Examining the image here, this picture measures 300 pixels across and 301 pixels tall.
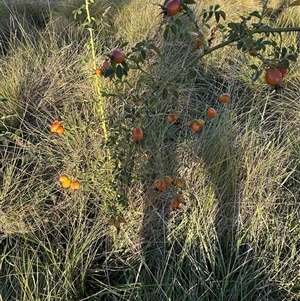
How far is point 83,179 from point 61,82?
1.12 m

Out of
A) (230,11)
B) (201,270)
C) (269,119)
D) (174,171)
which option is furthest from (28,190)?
(230,11)

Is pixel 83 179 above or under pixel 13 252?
above

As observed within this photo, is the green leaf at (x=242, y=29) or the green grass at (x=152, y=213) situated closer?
the green leaf at (x=242, y=29)

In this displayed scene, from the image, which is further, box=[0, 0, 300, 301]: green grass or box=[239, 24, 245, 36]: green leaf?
box=[0, 0, 300, 301]: green grass

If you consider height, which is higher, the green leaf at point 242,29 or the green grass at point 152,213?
the green leaf at point 242,29

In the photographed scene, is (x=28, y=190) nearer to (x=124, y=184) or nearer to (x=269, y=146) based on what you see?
(x=124, y=184)

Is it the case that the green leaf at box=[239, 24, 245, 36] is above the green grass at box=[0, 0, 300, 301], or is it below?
above

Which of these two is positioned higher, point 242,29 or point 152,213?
point 242,29

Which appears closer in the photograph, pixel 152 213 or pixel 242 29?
pixel 242 29

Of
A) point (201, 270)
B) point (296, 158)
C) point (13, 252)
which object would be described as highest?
point (296, 158)

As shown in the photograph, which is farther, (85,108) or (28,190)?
(85,108)

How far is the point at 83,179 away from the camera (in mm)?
1702

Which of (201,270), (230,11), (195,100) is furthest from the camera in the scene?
(230,11)

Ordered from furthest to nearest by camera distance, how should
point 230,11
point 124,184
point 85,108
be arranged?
1. point 230,11
2. point 85,108
3. point 124,184
